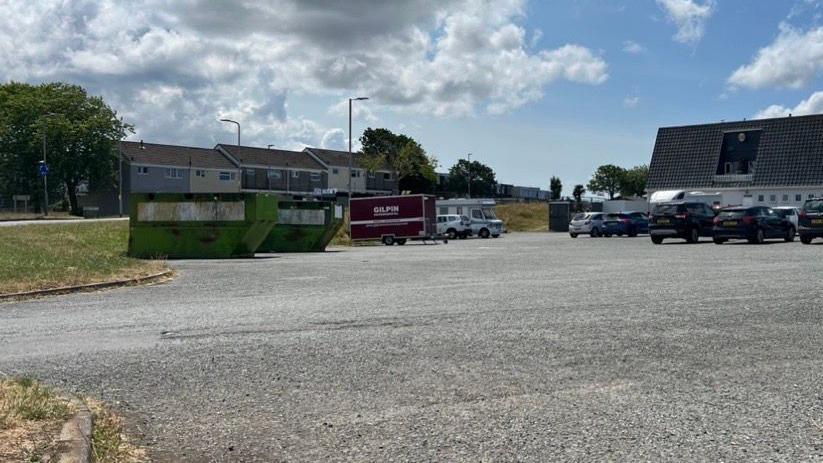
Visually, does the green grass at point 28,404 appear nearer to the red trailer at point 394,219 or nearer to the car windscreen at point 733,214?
the car windscreen at point 733,214

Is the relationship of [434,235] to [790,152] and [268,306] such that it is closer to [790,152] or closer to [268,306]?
[268,306]

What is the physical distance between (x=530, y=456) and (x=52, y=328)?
687 cm

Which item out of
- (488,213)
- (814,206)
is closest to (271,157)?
(488,213)

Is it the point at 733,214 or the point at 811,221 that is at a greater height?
the point at 733,214

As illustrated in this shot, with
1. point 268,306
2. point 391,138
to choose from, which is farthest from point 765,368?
point 391,138

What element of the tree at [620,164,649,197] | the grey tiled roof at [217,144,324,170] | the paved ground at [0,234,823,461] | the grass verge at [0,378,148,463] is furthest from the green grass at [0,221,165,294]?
the tree at [620,164,649,197]

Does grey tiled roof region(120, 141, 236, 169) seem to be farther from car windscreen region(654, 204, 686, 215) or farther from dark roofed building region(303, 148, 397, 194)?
car windscreen region(654, 204, 686, 215)

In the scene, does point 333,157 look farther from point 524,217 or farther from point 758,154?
point 758,154

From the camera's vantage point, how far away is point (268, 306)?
1102 cm

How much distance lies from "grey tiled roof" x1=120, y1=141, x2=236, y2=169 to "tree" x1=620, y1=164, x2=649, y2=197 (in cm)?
7856

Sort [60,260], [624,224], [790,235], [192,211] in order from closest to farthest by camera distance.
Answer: [60,260] → [192,211] → [790,235] → [624,224]

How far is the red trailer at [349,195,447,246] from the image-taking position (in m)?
38.7

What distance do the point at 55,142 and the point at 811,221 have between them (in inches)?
2430

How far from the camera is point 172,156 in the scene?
79375 millimetres
